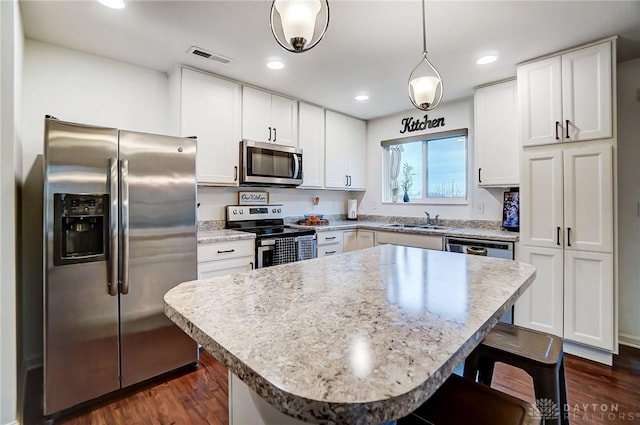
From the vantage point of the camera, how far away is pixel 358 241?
3898 mm

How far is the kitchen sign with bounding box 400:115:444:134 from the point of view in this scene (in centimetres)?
382

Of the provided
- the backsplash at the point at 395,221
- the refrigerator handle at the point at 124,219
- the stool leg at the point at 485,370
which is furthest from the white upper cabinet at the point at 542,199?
the refrigerator handle at the point at 124,219

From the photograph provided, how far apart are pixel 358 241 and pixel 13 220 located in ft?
10.3

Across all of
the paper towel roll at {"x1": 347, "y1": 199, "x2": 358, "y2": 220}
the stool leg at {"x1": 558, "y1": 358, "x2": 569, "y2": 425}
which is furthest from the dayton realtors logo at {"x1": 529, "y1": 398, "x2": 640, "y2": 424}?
the paper towel roll at {"x1": 347, "y1": 199, "x2": 358, "y2": 220}

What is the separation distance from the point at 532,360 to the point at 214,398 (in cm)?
182

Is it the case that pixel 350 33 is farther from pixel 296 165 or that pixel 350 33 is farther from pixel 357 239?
pixel 357 239

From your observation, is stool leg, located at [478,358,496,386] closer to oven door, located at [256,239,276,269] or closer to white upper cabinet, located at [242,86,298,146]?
oven door, located at [256,239,276,269]

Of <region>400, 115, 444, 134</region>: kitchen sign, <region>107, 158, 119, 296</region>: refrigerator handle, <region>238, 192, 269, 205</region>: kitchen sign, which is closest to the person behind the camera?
<region>107, 158, 119, 296</region>: refrigerator handle

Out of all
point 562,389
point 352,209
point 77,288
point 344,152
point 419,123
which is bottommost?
point 562,389

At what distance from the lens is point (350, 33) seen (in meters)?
2.19

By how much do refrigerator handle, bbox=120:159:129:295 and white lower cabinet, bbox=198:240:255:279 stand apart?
1.91ft

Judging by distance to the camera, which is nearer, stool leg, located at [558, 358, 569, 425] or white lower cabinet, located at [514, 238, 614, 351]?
stool leg, located at [558, 358, 569, 425]

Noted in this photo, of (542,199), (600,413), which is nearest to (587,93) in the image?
(542,199)

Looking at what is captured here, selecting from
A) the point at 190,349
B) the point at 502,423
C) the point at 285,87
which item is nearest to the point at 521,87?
the point at 285,87
